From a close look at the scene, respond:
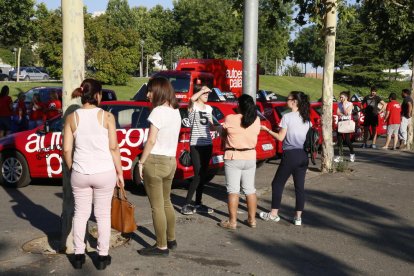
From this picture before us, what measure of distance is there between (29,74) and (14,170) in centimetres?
4571

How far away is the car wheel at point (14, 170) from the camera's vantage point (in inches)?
397

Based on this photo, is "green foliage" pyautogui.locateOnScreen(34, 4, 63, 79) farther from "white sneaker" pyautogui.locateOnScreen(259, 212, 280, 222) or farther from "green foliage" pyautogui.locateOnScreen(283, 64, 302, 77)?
"green foliage" pyautogui.locateOnScreen(283, 64, 302, 77)

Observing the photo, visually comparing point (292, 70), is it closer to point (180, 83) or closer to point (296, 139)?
point (180, 83)

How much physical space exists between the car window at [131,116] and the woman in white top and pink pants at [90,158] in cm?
433

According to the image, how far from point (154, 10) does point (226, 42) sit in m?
12.9

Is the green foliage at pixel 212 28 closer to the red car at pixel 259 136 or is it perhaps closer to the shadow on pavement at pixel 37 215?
the red car at pixel 259 136

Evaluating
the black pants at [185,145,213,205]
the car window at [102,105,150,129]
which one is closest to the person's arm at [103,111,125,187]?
the black pants at [185,145,213,205]

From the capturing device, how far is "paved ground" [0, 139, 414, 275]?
5617mm

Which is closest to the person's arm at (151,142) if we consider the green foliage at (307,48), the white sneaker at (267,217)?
the white sneaker at (267,217)

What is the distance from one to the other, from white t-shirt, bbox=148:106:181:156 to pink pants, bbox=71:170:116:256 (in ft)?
2.17

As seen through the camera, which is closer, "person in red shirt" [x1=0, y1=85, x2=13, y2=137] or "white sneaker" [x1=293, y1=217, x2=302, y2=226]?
"white sneaker" [x1=293, y1=217, x2=302, y2=226]

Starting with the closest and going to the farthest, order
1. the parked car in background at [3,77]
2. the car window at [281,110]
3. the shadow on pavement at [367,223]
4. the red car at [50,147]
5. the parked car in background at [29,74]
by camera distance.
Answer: the shadow on pavement at [367,223] → the red car at [50,147] → the car window at [281,110] → the parked car in background at [29,74] → the parked car in background at [3,77]

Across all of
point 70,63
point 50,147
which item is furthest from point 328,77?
point 70,63

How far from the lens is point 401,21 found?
17.8m
